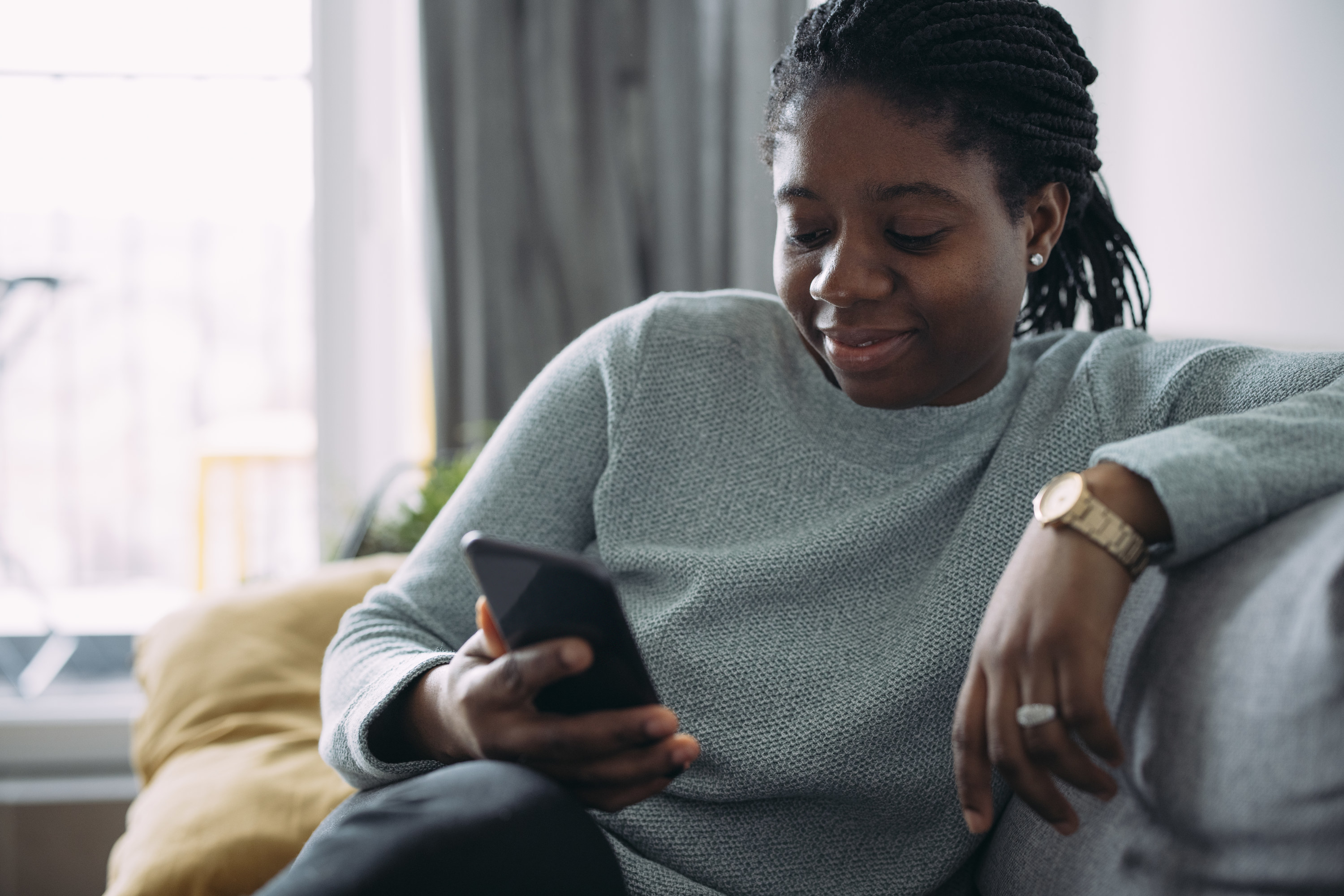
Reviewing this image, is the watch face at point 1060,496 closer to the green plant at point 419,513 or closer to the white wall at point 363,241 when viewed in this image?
the green plant at point 419,513

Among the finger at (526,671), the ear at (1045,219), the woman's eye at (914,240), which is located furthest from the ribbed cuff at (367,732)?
the ear at (1045,219)

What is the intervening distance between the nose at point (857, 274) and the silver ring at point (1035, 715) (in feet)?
1.16

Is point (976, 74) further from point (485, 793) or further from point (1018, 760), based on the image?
point (485, 793)

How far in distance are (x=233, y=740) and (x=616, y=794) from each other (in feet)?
2.93

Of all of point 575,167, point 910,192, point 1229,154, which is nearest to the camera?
point 910,192

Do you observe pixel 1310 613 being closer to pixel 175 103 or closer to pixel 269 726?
pixel 269 726

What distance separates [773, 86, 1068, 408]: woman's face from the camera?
0.81 m

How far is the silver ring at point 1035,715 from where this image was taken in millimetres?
592

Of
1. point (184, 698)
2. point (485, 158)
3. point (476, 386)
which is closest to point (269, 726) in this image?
point (184, 698)

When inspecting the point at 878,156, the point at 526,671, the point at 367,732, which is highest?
the point at 878,156

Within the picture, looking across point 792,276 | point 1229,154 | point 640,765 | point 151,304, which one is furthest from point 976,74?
point 151,304

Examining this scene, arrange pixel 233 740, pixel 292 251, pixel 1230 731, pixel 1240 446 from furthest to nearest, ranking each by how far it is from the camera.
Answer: pixel 292 251 < pixel 233 740 < pixel 1240 446 < pixel 1230 731

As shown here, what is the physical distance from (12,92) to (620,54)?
129 cm

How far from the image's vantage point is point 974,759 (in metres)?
0.63
